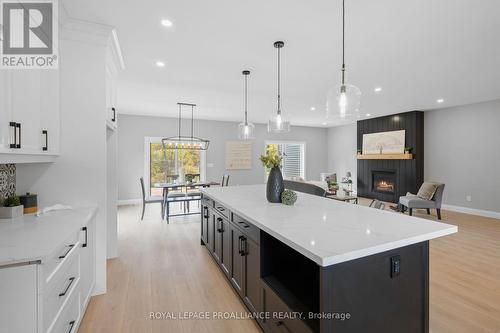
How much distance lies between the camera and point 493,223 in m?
4.85

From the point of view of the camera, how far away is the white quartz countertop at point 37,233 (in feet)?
4.01

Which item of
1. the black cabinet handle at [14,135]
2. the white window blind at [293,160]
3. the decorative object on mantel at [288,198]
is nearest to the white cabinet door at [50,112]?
the black cabinet handle at [14,135]

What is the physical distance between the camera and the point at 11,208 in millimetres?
1839

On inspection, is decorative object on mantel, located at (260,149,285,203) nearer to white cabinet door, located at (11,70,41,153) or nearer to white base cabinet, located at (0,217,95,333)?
white base cabinet, located at (0,217,95,333)

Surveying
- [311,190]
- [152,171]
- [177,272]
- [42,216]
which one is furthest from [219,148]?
[42,216]

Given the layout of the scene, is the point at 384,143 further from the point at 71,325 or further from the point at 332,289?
the point at 71,325

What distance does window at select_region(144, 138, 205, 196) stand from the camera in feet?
23.3

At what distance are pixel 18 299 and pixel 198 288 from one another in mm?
1523

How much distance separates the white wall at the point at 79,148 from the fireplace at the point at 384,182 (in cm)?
746

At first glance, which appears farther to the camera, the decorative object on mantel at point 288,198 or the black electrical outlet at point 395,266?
the decorative object on mantel at point 288,198

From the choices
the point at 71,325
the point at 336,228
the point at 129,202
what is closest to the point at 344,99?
the point at 336,228

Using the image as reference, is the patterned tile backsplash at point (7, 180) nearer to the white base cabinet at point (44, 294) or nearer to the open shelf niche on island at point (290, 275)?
the white base cabinet at point (44, 294)

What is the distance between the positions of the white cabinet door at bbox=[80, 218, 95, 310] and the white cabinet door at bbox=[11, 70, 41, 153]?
2.56 ft

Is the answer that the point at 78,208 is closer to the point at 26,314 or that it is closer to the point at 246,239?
the point at 26,314
